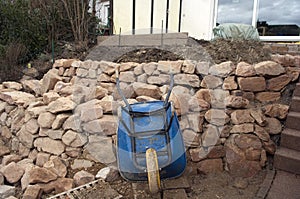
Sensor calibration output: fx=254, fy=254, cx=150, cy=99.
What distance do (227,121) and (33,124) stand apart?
224 cm

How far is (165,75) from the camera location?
3.15 metres

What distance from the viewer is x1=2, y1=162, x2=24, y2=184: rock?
8.72 feet

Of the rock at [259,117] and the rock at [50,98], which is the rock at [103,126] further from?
the rock at [259,117]

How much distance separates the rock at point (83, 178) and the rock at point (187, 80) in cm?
143

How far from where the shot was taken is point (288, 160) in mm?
2391

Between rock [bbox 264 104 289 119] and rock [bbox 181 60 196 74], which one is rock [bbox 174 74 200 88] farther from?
rock [bbox 264 104 289 119]

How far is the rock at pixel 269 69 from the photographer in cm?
277

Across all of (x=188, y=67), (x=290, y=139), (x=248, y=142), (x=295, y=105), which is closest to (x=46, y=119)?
(x=188, y=67)

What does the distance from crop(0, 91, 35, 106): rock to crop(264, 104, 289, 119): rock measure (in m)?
3.03

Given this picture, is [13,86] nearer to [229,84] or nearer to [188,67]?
[188,67]

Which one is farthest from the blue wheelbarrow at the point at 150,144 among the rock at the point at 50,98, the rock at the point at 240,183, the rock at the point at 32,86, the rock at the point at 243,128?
the rock at the point at 32,86

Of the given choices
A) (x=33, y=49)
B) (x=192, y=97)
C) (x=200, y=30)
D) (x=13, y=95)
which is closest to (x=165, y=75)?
(x=192, y=97)

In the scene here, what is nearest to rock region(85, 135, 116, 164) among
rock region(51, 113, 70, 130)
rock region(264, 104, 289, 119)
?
rock region(51, 113, 70, 130)

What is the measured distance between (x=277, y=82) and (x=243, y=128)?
2.41 ft
